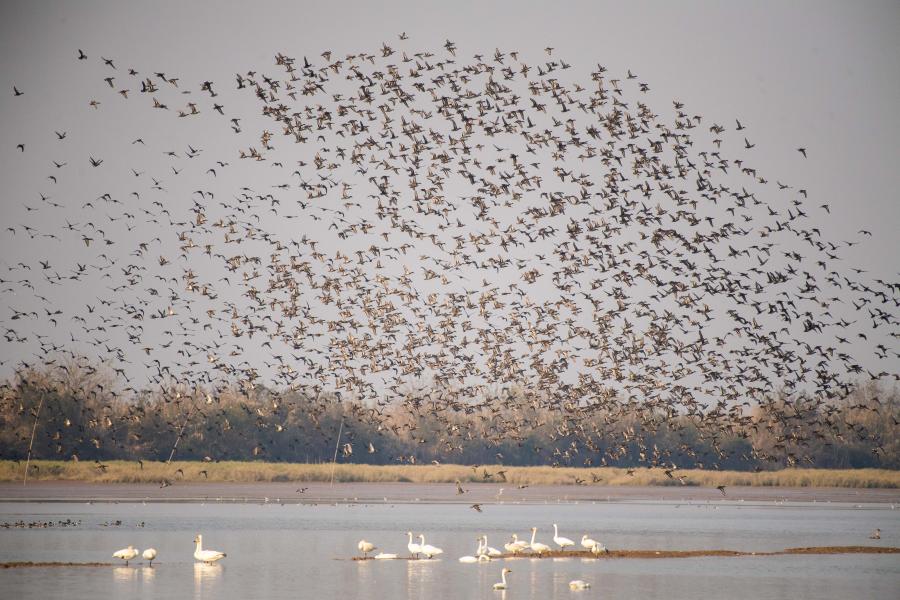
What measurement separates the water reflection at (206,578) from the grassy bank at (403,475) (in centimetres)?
4608

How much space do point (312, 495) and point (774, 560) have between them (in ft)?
132

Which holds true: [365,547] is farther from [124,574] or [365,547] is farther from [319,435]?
[319,435]

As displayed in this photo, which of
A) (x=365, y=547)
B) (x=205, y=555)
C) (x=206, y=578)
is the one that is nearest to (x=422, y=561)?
(x=365, y=547)

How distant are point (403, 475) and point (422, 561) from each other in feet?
181

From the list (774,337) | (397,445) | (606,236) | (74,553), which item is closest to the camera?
(74,553)

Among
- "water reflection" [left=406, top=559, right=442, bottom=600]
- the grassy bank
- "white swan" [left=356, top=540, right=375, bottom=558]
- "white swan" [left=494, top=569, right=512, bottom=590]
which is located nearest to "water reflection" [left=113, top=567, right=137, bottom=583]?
"white swan" [left=356, top=540, right=375, bottom=558]

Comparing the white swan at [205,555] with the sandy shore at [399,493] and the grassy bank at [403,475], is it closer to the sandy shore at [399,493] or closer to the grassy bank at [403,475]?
the sandy shore at [399,493]

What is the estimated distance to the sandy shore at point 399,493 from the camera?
73.9 meters

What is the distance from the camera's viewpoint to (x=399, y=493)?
3287 inches

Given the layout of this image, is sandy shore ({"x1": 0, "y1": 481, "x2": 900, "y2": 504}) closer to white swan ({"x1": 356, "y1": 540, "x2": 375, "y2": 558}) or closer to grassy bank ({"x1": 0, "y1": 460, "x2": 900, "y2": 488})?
grassy bank ({"x1": 0, "y1": 460, "x2": 900, "y2": 488})

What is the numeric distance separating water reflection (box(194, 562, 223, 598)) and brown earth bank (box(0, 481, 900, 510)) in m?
31.2

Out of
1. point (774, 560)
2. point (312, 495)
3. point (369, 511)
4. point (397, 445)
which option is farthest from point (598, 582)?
point (397, 445)

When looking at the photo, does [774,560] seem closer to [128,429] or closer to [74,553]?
[74,553]

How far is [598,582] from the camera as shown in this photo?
1430 inches
